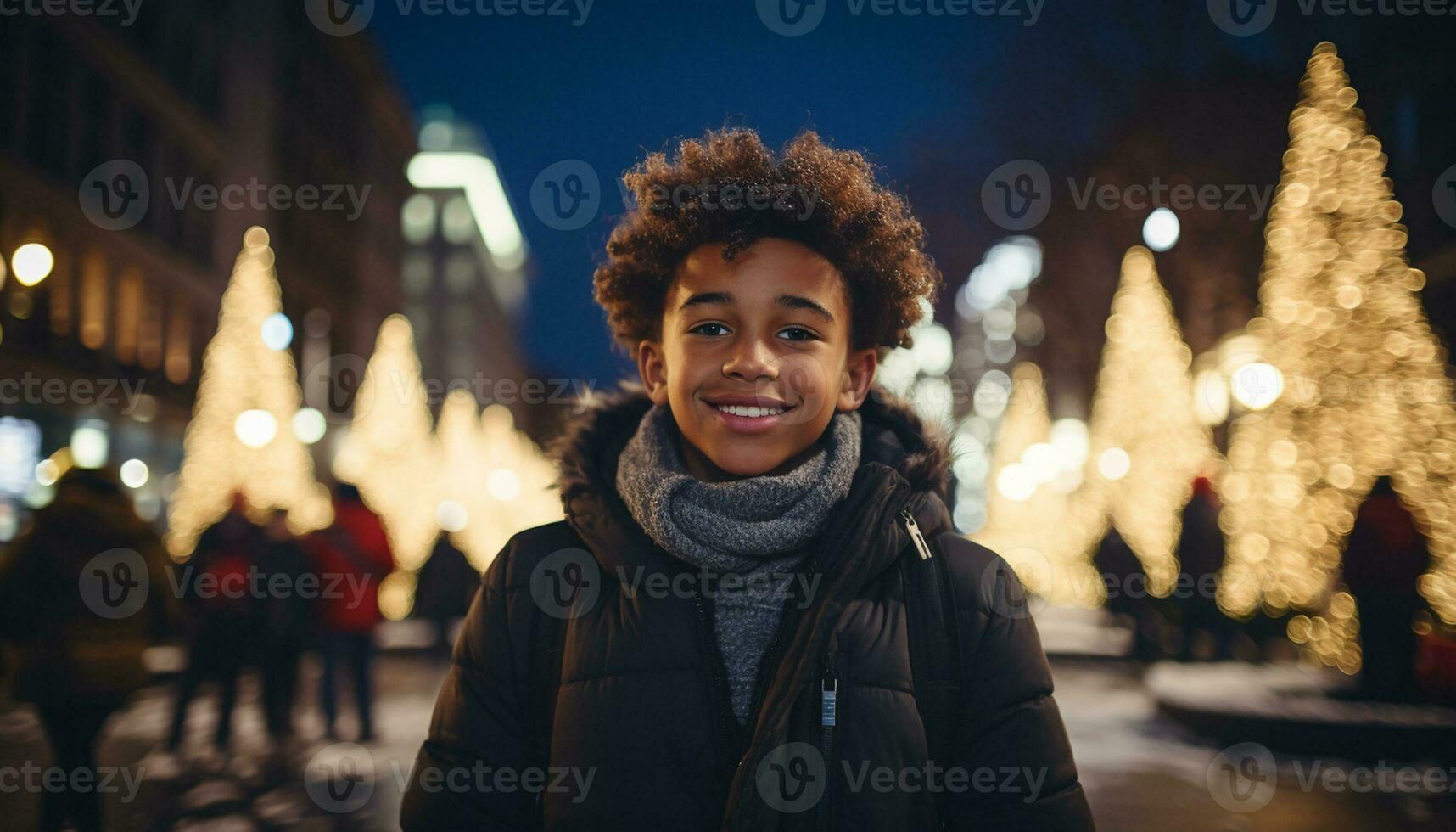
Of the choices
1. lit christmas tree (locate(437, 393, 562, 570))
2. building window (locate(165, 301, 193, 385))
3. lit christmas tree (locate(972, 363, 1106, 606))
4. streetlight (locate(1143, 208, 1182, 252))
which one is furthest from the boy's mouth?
building window (locate(165, 301, 193, 385))

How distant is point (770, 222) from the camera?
2.51m

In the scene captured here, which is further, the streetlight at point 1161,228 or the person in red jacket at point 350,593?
the streetlight at point 1161,228

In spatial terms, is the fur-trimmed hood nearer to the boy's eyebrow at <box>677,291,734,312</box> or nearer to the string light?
the boy's eyebrow at <box>677,291,734,312</box>

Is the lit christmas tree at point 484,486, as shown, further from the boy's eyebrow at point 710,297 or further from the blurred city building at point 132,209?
the boy's eyebrow at point 710,297

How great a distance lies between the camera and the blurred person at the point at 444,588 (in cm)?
1673

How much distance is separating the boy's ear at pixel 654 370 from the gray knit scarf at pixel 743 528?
255mm

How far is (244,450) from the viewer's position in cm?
2159

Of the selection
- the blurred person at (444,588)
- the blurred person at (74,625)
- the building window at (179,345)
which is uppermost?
the building window at (179,345)

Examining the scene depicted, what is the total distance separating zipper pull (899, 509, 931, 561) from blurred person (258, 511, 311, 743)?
886cm

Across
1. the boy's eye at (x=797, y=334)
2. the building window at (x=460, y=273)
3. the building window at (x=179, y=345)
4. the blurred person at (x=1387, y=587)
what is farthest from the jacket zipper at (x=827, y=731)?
the building window at (x=460, y=273)

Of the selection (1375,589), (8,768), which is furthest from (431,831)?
(1375,589)

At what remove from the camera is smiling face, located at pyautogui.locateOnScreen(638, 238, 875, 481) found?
7.97 ft

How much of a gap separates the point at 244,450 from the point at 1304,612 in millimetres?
18937

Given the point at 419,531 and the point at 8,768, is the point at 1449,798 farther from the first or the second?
the point at 419,531
